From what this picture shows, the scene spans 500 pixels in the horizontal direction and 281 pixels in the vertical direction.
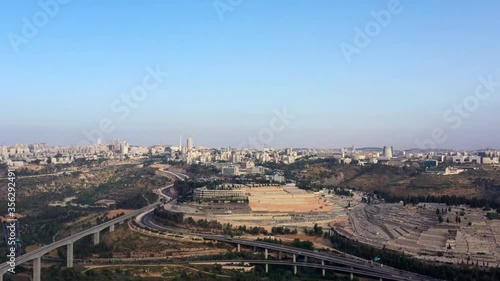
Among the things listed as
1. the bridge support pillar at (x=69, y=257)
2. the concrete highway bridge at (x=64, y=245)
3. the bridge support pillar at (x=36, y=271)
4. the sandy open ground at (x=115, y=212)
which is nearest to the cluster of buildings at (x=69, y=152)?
the sandy open ground at (x=115, y=212)

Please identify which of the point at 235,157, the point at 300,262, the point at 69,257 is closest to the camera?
the point at 300,262

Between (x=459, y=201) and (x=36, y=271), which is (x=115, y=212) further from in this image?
(x=459, y=201)

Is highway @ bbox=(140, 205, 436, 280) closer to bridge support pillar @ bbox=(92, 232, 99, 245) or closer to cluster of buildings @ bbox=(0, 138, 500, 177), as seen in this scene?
bridge support pillar @ bbox=(92, 232, 99, 245)

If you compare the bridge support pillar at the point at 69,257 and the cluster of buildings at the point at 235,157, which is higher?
the cluster of buildings at the point at 235,157

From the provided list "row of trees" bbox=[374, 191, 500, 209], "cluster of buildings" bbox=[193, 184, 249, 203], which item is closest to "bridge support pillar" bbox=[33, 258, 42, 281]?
"cluster of buildings" bbox=[193, 184, 249, 203]

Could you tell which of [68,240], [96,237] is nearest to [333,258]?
[68,240]

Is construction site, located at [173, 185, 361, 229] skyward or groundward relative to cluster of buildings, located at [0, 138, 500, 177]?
groundward

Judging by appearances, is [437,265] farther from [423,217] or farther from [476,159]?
[476,159]

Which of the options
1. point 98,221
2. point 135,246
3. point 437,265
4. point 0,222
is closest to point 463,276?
point 437,265

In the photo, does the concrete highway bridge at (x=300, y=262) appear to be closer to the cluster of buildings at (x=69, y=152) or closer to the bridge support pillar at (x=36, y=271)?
the bridge support pillar at (x=36, y=271)

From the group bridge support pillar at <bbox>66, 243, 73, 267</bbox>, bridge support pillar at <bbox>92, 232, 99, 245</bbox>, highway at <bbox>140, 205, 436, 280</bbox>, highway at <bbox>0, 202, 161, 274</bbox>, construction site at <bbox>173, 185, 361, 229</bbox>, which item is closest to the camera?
highway at <bbox>140, 205, 436, 280</bbox>

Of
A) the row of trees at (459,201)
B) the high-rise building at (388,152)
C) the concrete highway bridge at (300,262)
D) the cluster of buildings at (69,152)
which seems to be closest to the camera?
the concrete highway bridge at (300,262)
